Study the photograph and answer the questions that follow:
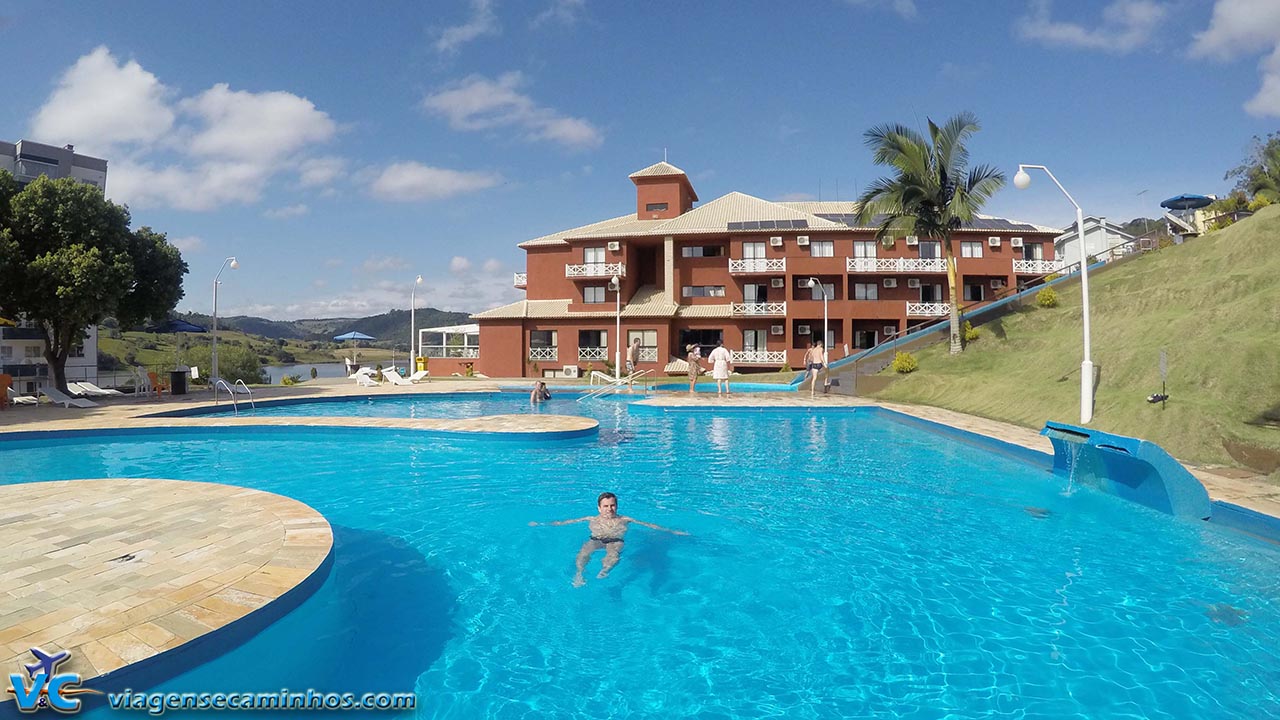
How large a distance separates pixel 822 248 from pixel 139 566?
35694 millimetres

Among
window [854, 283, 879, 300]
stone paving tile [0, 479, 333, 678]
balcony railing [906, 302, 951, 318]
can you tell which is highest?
window [854, 283, 879, 300]

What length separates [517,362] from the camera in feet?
123

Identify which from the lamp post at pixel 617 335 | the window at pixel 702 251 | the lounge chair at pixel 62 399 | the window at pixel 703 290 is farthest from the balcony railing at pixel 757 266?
the lounge chair at pixel 62 399

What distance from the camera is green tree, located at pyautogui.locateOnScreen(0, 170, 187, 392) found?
59.1 feet

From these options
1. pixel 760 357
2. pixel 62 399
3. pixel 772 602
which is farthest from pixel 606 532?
pixel 760 357

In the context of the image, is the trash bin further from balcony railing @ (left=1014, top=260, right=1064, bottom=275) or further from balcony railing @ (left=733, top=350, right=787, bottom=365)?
balcony railing @ (left=1014, top=260, right=1064, bottom=275)

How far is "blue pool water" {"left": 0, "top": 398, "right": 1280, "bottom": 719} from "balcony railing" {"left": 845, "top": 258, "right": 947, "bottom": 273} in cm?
2675

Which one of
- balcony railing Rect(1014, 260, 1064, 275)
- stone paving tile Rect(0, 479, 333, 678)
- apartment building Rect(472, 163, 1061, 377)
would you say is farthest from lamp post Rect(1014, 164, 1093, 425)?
balcony railing Rect(1014, 260, 1064, 275)

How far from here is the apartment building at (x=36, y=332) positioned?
2531 cm

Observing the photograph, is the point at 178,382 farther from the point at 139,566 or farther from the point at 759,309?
the point at 759,309

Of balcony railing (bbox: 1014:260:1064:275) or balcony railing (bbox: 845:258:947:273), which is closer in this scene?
balcony railing (bbox: 845:258:947:273)

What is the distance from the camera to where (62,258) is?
18.0 m

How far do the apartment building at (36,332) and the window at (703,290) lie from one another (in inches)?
1098

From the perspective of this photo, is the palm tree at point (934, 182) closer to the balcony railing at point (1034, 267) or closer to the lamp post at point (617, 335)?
the lamp post at point (617, 335)
